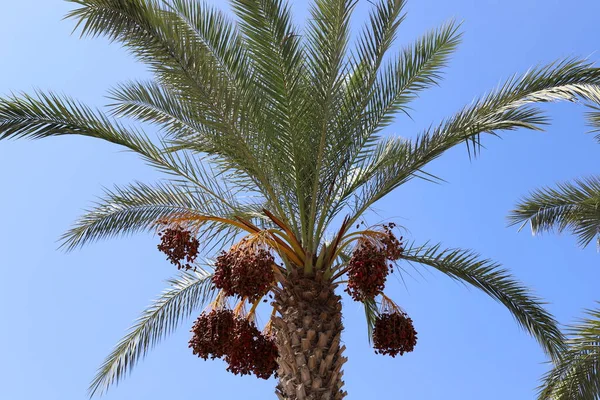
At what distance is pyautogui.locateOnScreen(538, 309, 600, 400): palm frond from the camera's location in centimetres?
779

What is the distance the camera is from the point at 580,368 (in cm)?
802

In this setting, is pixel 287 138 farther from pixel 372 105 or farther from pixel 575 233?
pixel 575 233

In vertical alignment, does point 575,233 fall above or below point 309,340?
above

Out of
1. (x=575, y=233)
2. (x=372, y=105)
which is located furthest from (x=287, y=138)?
(x=575, y=233)

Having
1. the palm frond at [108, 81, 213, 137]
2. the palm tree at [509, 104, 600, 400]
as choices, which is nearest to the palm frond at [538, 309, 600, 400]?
the palm tree at [509, 104, 600, 400]

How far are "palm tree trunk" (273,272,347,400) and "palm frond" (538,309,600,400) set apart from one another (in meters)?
2.69

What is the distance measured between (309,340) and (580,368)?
322cm

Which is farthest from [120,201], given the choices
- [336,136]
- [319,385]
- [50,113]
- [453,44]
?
[453,44]

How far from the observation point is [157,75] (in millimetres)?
8289

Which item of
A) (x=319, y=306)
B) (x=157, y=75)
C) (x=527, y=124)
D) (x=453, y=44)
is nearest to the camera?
(x=527, y=124)

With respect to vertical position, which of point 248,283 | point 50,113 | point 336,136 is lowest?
point 248,283

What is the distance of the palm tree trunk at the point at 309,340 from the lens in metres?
7.25

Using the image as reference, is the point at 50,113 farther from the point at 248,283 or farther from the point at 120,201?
the point at 248,283

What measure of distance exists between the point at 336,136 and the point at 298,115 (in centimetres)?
50
